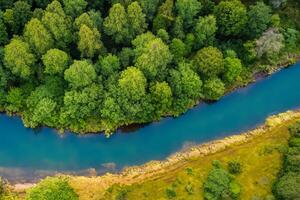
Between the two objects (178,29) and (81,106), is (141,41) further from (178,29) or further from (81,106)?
(81,106)

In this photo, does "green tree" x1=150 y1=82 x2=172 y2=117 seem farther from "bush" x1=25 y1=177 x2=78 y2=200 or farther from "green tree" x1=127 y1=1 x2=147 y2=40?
"bush" x1=25 y1=177 x2=78 y2=200

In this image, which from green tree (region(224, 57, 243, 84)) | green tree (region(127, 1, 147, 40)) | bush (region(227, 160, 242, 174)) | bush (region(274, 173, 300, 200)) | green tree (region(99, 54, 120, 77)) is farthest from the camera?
green tree (region(224, 57, 243, 84))

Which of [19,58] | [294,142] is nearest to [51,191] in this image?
[19,58]

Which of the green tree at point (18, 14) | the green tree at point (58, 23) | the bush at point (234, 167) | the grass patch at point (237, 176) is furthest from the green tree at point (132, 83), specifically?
the green tree at point (18, 14)

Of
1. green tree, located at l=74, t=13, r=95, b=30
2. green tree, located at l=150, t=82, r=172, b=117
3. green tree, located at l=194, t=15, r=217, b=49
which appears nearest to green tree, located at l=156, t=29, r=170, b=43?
green tree, located at l=194, t=15, r=217, b=49

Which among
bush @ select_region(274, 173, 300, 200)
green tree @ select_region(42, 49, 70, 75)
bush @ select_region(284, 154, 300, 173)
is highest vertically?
green tree @ select_region(42, 49, 70, 75)

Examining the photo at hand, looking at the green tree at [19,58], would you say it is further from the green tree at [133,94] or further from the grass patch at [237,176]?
the grass patch at [237,176]
